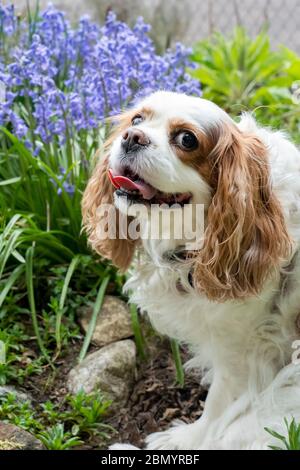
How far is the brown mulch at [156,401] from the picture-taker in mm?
3451

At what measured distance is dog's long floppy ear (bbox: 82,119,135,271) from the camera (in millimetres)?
3195

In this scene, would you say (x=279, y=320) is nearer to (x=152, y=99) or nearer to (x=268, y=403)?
(x=268, y=403)

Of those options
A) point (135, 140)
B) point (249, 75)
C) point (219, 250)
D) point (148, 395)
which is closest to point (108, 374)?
point (148, 395)

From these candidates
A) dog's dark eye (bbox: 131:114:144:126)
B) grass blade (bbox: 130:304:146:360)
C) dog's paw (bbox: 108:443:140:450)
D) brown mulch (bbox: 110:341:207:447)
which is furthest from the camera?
grass blade (bbox: 130:304:146:360)

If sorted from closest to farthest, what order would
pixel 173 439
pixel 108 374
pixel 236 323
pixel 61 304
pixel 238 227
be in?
pixel 238 227 < pixel 236 323 < pixel 173 439 < pixel 108 374 < pixel 61 304

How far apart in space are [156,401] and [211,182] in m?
1.26

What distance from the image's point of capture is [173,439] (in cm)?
332

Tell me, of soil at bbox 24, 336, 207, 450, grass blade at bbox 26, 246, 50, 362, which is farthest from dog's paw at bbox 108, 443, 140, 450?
grass blade at bbox 26, 246, 50, 362

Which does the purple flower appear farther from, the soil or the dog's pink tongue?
the dog's pink tongue

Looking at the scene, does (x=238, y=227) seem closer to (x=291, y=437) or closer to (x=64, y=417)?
(x=291, y=437)

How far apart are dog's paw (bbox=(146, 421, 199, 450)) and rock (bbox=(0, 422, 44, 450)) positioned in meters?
0.53

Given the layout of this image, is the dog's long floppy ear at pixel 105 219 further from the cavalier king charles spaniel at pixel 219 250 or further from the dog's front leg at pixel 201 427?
the dog's front leg at pixel 201 427

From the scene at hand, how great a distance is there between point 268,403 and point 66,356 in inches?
42.4

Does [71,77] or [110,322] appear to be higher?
[71,77]
